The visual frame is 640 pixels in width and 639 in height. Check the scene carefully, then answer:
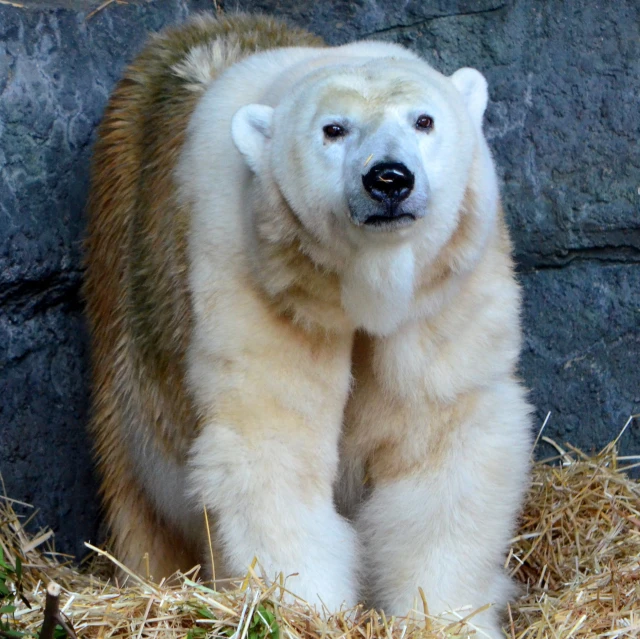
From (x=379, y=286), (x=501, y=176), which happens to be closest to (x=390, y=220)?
(x=379, y=286)

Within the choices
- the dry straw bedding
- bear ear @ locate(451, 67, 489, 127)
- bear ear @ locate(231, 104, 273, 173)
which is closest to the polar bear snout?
bear ear @ locate(231, 104, 273, 173)

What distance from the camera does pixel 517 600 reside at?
3105mm

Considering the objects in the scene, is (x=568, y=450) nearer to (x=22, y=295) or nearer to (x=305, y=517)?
(x=305, y=517)

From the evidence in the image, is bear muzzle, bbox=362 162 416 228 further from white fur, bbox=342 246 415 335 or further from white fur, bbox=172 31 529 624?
white fur, bbox=342 246 415 335

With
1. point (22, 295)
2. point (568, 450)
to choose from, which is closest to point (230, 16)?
point (22, 295)

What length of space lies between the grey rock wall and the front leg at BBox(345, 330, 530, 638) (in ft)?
2.72

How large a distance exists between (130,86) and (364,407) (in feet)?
3.81

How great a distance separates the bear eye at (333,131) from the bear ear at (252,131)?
0.58 ft

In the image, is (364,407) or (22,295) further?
(22,295)

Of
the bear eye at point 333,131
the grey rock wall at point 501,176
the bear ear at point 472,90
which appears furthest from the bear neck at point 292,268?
the grey rock wall at point 501,176

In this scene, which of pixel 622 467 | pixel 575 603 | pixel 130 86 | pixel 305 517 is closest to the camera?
pixel 305 517

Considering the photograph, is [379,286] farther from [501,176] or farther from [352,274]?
[501,176]

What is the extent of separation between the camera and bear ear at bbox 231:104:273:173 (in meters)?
2.47

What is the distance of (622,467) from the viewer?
3508 mm
